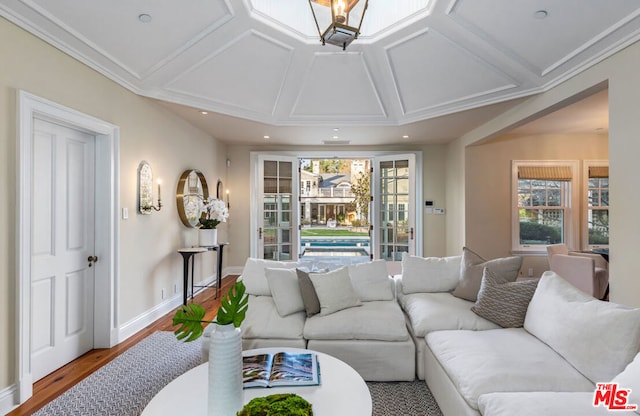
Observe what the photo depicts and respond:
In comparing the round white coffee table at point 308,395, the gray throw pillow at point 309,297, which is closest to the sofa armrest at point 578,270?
the gray throw pillow at point 309,297

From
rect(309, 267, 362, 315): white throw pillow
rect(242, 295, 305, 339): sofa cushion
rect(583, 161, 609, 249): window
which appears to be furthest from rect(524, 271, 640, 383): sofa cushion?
rect(583, 161, 609, 249): window

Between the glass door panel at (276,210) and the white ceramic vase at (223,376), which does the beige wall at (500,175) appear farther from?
the white ceramic vase at (223,376)

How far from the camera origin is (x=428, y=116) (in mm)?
4348

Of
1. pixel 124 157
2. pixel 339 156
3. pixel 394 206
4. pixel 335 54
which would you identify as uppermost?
pixel 335 54

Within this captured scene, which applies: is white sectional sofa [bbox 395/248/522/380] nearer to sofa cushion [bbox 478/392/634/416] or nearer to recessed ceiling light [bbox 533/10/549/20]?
sofa cushion [bbox 478/392/634/416]

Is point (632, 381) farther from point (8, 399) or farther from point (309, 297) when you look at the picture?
point (8, 399)

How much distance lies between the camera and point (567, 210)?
5633 mm

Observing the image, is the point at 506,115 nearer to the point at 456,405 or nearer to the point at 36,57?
the point at 456,405

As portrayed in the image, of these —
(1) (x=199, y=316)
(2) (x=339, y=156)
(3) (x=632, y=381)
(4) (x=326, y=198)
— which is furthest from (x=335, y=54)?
(4) (x=326, y=198)

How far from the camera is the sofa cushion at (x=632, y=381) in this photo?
1.31 m

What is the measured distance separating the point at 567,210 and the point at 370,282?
4683 mm

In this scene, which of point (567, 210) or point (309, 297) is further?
point (567, 210)

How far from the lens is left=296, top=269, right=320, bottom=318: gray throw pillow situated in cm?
267

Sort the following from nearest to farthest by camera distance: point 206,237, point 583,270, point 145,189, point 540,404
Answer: point 540,404
point 145,189
point 583,270
point 206,237
